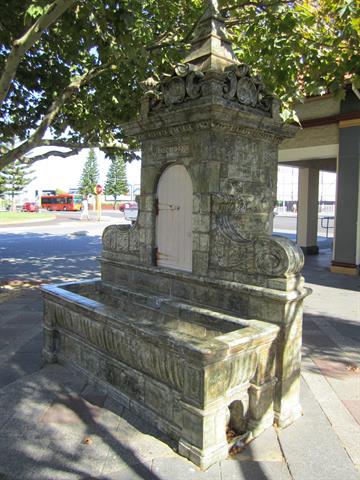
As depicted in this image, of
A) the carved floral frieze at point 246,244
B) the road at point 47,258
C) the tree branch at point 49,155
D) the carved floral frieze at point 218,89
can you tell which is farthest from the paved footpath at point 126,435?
the tree branch at point 49,155

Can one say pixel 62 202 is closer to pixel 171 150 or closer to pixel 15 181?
pixel 15 181

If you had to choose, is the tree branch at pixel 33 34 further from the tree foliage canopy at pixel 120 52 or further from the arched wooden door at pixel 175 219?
the arched wooden door at pixel 175 219

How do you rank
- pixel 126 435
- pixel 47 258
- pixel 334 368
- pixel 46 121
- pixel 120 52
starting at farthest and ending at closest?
1. pixel 47 258
2. pixel 46 121
3. pixel 120 52
4. pixel 334 368
5. pixel 126 435

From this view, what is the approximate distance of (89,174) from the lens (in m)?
80.3

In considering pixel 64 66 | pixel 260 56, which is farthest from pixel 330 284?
pixel 64 66

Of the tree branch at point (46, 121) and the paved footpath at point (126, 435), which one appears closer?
the paved footpath at point (126, 435)

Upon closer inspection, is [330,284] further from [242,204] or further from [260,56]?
[242,204]

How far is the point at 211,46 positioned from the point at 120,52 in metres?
2.49

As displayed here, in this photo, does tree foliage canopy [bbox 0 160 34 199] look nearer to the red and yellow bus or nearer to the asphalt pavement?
the red and yellow bus

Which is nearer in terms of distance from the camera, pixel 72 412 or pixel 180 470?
pixel 180 470

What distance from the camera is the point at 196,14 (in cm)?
756

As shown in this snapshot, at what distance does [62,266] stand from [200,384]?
32.2ft

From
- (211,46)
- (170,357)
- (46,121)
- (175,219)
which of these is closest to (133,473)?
(170,357)

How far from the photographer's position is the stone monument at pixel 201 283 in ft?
9.63
